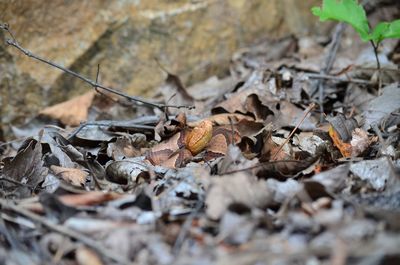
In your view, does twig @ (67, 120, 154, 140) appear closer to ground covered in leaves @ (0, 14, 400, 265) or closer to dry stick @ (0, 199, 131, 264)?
ground covered in leaves @ (0, 14, 400, 265)

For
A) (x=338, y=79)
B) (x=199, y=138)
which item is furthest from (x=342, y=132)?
(x=338, y=79)

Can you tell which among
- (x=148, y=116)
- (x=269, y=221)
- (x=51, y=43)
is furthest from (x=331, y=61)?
(x=269, y=221)


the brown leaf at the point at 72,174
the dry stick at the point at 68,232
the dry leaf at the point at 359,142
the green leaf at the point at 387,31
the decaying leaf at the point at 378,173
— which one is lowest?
the dry leaf at the point at 359,142

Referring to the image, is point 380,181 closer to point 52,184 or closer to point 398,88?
point 398,88

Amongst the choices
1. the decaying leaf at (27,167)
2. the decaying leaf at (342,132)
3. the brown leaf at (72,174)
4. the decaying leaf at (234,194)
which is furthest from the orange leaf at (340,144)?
the decaying leaf at (27,167)

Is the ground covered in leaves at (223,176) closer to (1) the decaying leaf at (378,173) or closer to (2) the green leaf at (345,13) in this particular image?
(1) the decaying leaf at (378,173)

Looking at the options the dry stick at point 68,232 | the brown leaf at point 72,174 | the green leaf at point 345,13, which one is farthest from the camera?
the green leaf at point 345,13

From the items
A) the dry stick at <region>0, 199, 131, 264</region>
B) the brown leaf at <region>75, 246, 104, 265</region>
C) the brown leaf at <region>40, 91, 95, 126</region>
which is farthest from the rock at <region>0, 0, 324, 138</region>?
the brown leaf at <region>75, 246, 104, 265</region>

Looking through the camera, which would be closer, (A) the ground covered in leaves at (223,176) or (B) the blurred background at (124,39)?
(A) the ground covered in leaves at (223,176)

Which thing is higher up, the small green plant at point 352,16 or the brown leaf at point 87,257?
the small green plant at point 352,16
